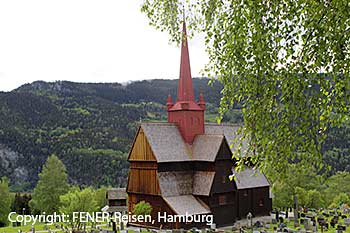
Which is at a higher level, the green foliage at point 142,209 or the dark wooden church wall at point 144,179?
the dark wooden church wall at point 144,179

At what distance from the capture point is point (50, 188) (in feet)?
138

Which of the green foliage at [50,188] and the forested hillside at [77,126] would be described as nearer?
the green foliage at [50,188]

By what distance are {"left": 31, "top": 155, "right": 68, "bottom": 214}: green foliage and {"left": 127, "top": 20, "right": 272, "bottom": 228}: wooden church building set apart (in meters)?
12.9

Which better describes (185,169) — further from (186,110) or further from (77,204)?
(77,204)

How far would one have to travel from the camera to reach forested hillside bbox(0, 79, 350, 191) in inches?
3597

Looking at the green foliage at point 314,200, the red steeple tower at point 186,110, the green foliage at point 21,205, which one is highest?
the red steeple tower at point 186,110

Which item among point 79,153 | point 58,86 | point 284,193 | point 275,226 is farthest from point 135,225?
point 58,86

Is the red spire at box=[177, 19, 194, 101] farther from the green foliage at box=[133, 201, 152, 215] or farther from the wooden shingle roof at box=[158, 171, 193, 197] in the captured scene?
the green foliage at box=[133, 201, 152, 215]

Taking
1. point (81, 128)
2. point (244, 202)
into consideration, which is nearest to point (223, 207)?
point (244, 202)

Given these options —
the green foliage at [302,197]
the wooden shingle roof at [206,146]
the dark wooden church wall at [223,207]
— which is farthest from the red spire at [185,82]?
the green foliage at [302,197]

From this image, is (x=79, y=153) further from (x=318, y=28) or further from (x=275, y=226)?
(x=318, y=28)

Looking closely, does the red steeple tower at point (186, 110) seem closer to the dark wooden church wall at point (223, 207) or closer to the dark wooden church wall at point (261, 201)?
the dark wooden church wall at point (223, 207)

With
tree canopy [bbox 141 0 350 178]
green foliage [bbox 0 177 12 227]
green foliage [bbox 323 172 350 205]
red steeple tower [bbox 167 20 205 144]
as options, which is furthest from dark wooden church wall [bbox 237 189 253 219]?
tree canopy [bbox 141 0 350 178]

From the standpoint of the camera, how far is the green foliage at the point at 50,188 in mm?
41531
